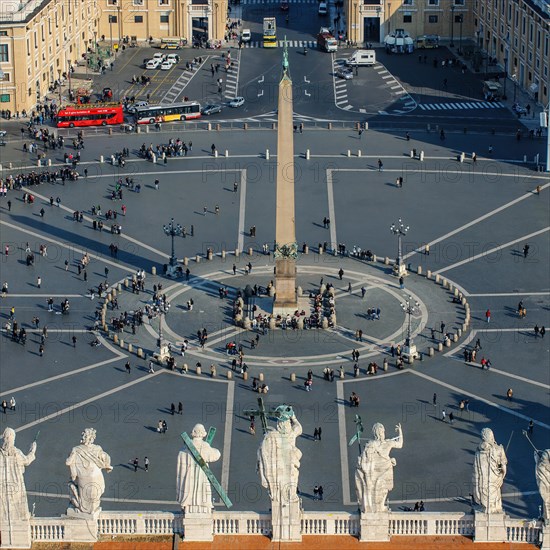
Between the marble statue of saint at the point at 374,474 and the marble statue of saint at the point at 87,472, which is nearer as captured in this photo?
the marble statue of saint at the point at 87,472

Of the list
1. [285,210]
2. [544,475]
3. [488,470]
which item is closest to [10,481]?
[488,470]

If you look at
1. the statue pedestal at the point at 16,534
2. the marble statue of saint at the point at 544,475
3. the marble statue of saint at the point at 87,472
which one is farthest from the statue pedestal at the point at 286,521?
the statue pedestal at the point at 16,534

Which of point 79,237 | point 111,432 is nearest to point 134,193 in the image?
point 79,237

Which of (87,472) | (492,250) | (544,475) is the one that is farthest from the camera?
(492,250)

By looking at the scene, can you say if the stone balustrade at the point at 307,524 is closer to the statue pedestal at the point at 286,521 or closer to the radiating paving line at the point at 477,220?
the statue pedestal at the point at 286,521

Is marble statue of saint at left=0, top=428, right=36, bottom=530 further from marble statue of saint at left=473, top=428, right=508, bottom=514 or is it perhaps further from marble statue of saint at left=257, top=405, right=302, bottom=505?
marble statue of saint at left=473, top=428, right=508, bottom=514

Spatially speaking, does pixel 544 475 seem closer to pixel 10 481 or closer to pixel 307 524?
pixel 307 524
